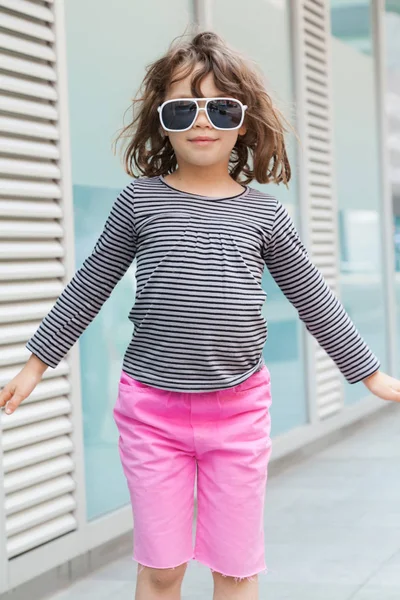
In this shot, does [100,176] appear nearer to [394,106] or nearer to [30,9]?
[30,9]

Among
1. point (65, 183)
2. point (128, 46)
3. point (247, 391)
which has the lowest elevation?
point (247, 391)

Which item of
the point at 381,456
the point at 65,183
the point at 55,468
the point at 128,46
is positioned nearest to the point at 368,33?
the point at 381,456

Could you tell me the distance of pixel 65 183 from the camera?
12.1ft

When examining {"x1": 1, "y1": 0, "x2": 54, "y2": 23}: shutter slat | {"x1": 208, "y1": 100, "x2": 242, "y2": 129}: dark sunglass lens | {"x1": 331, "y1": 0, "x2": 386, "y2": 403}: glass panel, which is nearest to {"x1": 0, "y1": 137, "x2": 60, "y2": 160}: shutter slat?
{"x1": 1, "y1": 0, "x2": 54, "y2": 23}: shutter slat

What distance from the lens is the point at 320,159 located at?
6.48m

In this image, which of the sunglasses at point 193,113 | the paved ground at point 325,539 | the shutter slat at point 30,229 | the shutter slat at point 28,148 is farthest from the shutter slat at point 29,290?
the sunglasses at point 193,113

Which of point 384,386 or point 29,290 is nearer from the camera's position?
point 384,386

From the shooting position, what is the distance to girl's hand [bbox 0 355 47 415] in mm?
2418

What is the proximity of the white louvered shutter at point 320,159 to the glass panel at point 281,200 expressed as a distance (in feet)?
0.47

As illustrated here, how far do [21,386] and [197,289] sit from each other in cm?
48

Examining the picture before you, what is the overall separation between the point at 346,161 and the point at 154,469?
5.04 meters

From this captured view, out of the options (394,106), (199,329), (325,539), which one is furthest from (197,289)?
(394,106)

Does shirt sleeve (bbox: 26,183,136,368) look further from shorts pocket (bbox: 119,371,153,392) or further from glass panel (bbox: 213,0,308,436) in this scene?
glass panel (bbox: 213,0,308,436)

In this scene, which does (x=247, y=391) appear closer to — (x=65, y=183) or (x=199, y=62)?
(x=199, y=62)
